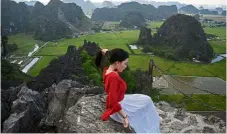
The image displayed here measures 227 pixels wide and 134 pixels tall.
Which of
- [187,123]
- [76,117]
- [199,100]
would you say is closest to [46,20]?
[199,100]

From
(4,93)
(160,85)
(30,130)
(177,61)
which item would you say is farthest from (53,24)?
(30,130)

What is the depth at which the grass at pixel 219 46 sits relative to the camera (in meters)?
44.0

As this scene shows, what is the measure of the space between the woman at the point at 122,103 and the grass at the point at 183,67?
2333 centimetres

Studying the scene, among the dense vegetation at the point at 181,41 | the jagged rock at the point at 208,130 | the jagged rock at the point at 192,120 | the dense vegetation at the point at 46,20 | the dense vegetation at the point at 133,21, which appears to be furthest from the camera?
the dense vegetation at the point at 133,21

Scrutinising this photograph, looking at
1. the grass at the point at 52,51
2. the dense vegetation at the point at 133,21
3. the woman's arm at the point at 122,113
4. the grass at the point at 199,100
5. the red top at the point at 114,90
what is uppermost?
the red top at the point at 114,90

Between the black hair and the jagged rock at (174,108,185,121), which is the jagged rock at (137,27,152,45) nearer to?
the jagged rock at (174,108,185,121)

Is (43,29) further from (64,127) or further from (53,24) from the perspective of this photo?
(64,127)

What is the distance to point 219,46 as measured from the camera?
48.3 meters

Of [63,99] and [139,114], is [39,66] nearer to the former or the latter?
[63,99]

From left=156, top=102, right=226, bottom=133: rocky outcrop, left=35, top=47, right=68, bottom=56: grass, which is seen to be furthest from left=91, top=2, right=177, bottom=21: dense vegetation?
left=156, top=102, right=226, bottom=133: rocky outcrop

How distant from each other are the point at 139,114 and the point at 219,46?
157ft

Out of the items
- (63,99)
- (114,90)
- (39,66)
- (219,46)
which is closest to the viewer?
(114,90)

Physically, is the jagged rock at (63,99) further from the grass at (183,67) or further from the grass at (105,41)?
the grass at (105,41)

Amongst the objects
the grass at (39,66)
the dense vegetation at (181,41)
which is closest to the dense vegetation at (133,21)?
the dense vegetation at (181,41)
